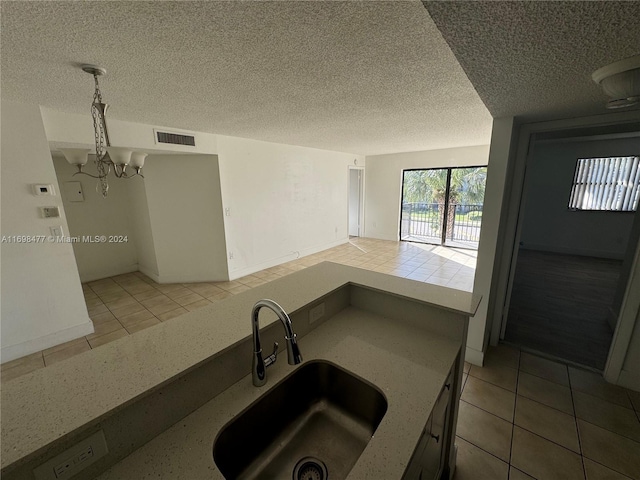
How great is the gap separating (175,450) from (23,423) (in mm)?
352

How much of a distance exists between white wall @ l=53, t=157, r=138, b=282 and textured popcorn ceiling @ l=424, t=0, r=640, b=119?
447cm

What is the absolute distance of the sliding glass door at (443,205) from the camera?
5.76 m

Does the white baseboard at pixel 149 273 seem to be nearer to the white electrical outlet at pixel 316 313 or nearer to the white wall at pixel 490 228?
the white electrical outlet at pixel 316 313

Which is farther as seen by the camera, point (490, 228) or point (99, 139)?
point (99, 139)

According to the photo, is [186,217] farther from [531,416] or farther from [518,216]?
[531,416]

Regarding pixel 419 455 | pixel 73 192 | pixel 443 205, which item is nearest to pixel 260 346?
pixel 419 455

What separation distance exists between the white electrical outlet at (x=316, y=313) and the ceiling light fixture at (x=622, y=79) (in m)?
1.61

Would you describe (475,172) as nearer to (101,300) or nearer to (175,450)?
(175,450)

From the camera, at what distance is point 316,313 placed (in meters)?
1.32

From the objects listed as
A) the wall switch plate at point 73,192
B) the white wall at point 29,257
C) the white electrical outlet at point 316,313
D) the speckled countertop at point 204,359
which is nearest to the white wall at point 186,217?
the wall switch plate at point 73,192

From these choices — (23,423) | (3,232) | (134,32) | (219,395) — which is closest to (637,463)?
(219,395)

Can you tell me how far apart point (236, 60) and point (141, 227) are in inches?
153

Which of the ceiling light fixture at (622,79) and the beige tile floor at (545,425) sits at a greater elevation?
the ceiling light fixture at (622,79)

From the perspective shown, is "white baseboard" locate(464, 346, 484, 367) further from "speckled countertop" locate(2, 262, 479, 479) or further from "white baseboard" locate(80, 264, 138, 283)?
"white baseboard" locate(80, 264, 138, 283)
